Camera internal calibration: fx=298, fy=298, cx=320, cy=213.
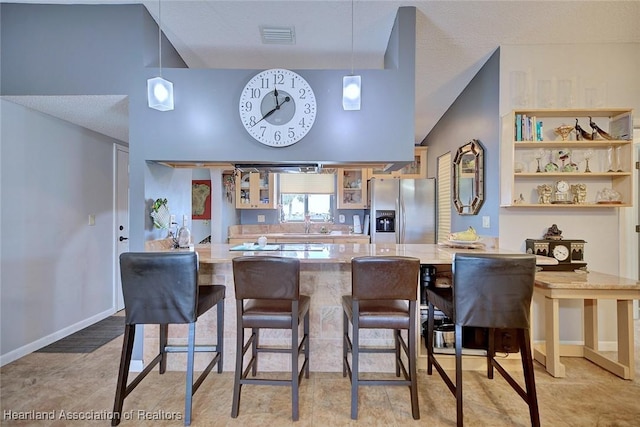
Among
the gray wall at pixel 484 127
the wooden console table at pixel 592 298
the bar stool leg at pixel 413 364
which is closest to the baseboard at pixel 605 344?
the wooden console table at pixel 592 298

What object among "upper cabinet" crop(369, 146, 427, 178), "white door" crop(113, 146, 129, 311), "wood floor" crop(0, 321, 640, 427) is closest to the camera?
"wood floor" crop(0, 321, 640, 427)

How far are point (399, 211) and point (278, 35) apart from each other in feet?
9.54

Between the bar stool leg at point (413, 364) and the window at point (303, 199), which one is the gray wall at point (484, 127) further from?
the window at point (303, 199)

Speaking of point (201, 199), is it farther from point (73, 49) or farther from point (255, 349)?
point (255, 349)

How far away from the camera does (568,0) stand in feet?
7.33

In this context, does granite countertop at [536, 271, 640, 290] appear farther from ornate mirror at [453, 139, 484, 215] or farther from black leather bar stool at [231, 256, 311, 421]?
black leather bar stool at [231, 256, 311, 421]

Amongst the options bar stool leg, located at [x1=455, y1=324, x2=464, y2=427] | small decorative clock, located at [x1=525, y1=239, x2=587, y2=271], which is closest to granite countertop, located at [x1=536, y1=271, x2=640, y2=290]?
small decorative clock, located at [x1=525, y1=239, x2=587, y2=271]

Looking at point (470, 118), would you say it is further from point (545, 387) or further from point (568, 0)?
point (545, 387)

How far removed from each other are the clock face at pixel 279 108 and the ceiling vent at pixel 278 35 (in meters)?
0.43

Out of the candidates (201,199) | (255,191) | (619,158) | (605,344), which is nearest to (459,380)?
(605,344)

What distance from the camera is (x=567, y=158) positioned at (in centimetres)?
268

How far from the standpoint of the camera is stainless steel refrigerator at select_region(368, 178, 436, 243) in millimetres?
4520

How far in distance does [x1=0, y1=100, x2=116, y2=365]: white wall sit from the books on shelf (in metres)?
4.31

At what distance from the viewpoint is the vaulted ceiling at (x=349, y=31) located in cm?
229
